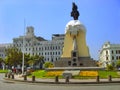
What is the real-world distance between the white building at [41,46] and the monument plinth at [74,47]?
73.3 m

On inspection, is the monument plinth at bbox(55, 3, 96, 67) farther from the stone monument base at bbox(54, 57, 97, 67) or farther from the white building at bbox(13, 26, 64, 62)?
the white building at bbox(13, 26, 64, 62)

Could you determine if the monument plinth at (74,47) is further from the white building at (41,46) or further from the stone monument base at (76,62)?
the white building at (41,46)

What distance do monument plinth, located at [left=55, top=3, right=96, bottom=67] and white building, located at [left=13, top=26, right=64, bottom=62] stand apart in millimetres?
73280

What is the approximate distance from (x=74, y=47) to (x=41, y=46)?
80.5 metres

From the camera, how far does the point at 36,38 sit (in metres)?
148

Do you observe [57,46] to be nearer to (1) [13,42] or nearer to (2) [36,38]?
(2) [36,38]

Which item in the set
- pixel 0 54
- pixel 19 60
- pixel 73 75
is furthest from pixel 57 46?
pixel 73 75

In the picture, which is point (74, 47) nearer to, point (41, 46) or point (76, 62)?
point (76, 62)

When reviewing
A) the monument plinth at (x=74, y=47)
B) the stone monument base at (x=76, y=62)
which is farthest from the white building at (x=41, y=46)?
the stone monument base at (x=76, y=62)

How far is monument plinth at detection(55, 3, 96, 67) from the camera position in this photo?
60.8 m

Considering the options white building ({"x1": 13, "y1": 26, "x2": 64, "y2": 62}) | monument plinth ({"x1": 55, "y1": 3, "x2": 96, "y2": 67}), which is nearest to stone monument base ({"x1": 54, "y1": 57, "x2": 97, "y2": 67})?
monument plinth ({"x1": 55, "y1": 3, "x2": 96, "y2": 67})

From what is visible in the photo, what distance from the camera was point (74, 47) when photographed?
62.0 m

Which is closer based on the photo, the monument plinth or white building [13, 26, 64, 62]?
the monument plinth

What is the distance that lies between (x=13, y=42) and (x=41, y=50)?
56.7 ft
